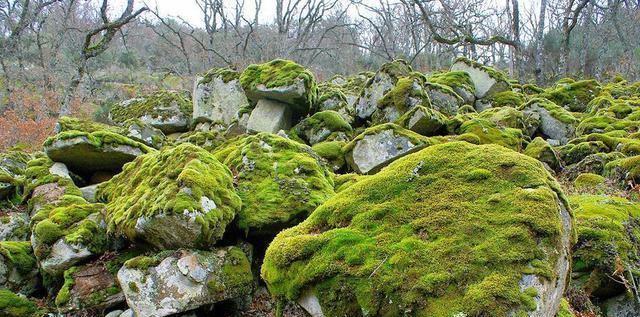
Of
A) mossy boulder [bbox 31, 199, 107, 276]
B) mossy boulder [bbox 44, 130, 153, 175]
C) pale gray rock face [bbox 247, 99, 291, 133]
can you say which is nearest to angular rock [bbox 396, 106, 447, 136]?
pale gray rock face [bbox 247, 99, 291, 133]

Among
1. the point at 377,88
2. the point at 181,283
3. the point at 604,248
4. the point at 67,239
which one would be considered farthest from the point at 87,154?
the point at 604,248

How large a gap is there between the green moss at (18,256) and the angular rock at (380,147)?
18.1 feet

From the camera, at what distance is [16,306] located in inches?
246

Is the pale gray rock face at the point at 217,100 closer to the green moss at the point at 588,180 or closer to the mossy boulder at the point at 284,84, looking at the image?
the mossy boulder at the point at 284,84

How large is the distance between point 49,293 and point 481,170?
241 inches

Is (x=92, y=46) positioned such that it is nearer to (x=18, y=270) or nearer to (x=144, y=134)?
(x=144, y=134)

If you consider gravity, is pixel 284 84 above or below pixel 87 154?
above

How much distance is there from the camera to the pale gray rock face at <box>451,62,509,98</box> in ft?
48.7

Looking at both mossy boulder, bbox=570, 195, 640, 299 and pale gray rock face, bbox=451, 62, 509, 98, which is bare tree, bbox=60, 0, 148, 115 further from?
mossy boulder, bbox=570, 195, 640, 299

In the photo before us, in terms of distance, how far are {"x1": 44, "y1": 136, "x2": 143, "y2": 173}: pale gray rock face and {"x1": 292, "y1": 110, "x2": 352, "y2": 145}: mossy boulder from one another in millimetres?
3611

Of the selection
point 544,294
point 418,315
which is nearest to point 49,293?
point 418,315

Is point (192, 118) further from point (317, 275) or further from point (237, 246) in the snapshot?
point (317, 275)

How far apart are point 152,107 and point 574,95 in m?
13.3

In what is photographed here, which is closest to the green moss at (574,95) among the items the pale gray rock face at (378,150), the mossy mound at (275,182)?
the pale gray rock face at (378,150)
